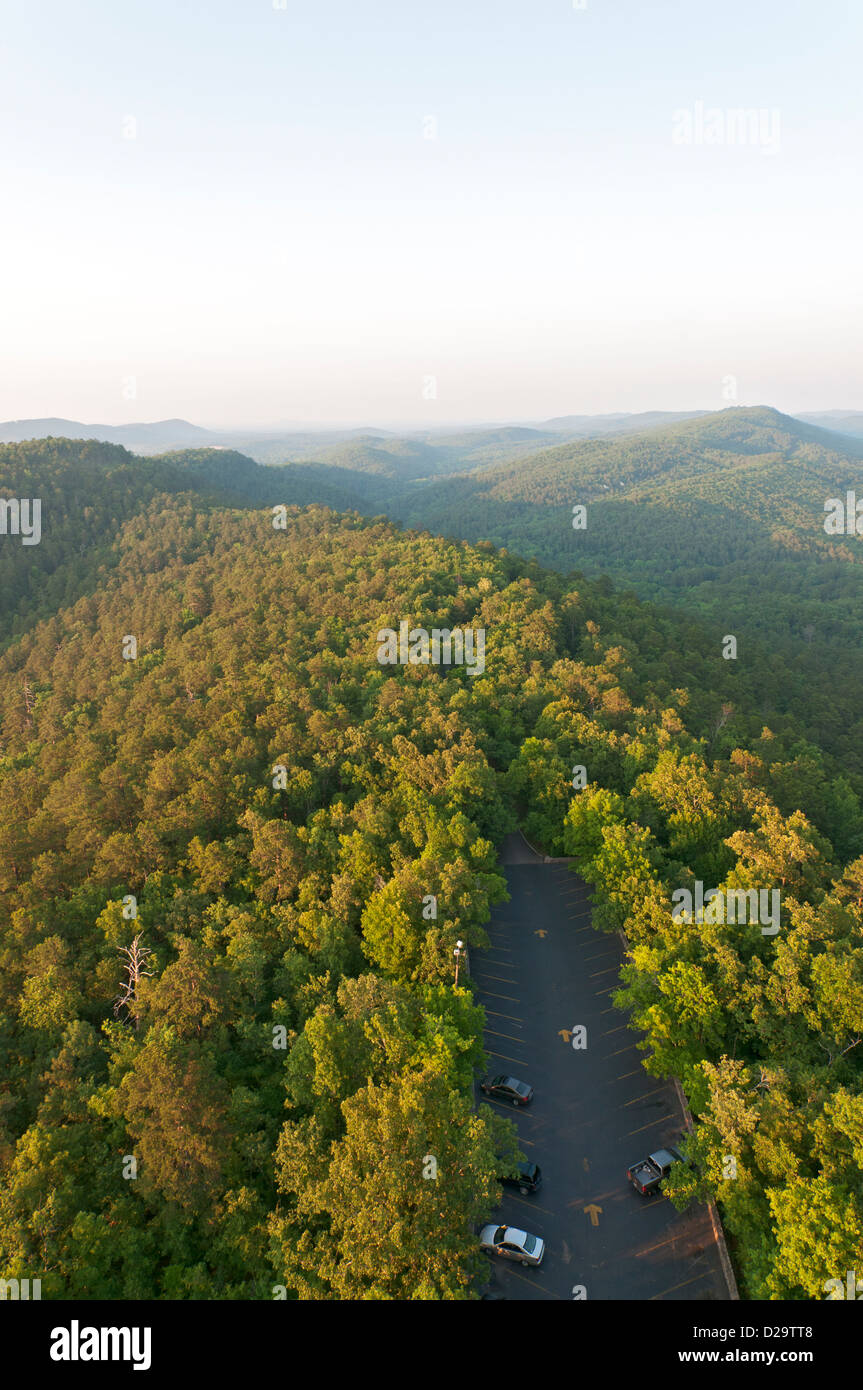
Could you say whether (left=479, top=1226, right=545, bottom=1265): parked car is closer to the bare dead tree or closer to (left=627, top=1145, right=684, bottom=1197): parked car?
(left=627, top=1145, right=684, bottom=1197): parked car

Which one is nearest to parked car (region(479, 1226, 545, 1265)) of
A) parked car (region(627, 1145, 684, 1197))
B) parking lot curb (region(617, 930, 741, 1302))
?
parked car (region(627, 1145, 684, 1197))

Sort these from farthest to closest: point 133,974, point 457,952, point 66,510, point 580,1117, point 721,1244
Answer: point 66,510, point 133,974, point 580,1117, point 457,952, point 721,1244

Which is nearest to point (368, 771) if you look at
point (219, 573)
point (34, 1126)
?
point (34, 1126)

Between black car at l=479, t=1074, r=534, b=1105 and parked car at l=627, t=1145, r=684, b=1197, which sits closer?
parked car at l=627, t=1145, r=684, b=1197

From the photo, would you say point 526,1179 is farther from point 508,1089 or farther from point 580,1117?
point 580,1117

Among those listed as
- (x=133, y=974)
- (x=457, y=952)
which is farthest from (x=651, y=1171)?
(x=133, y=974)
